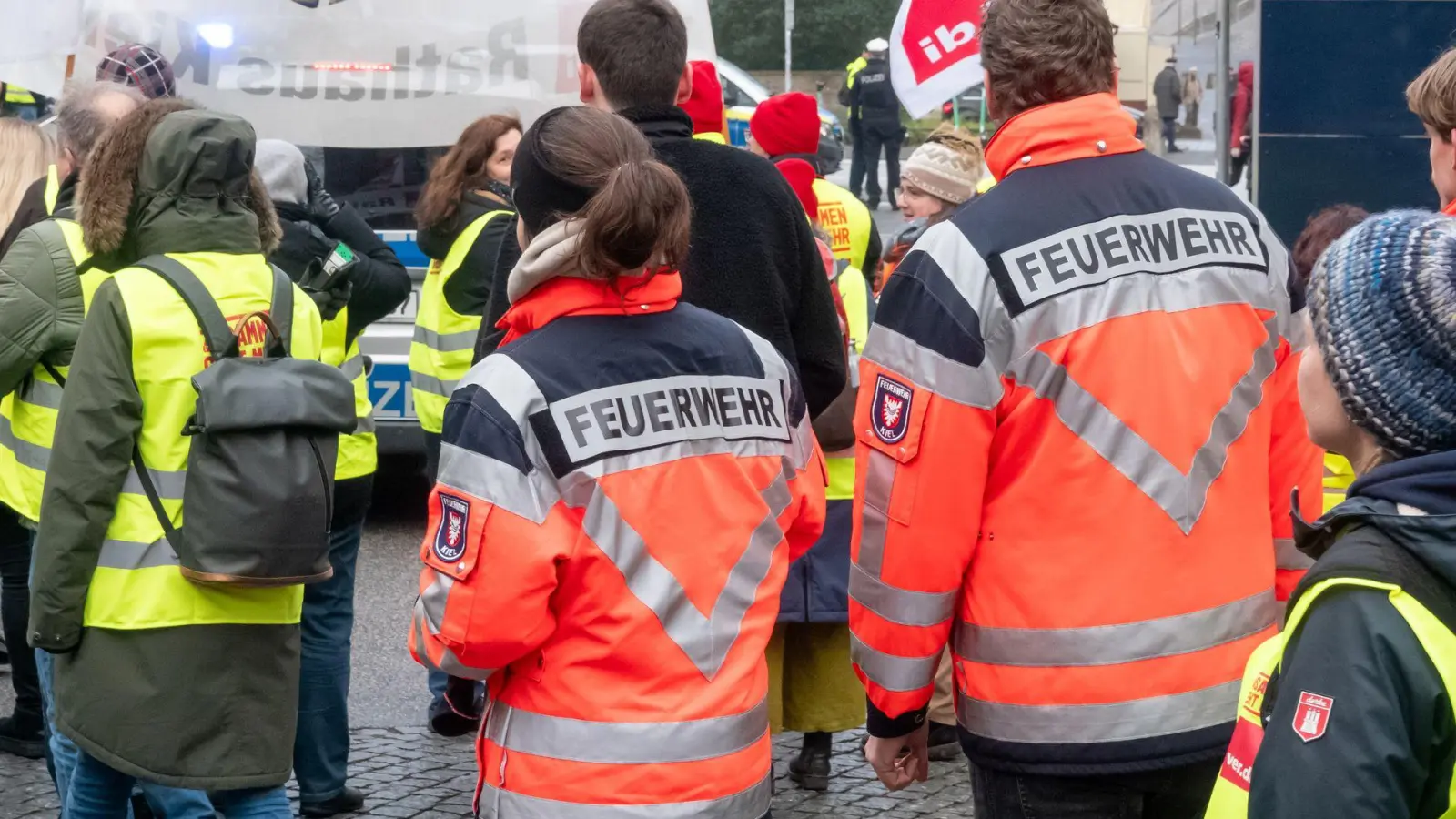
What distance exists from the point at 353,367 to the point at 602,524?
2803 millimetres

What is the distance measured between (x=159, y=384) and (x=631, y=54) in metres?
1.15

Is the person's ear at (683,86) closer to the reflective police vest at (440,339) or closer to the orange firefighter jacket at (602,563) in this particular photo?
the orange firefighter jacket at (602,563)

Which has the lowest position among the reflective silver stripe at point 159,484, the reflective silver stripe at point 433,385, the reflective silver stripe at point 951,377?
the reflective silver stripe at point 433,385

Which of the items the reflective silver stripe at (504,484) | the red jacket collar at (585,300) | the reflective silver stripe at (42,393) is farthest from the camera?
the reflective silver stripe at (42,393)

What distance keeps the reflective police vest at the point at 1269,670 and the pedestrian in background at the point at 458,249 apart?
12.8 ft

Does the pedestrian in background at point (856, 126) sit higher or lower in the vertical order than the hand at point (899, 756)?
lower

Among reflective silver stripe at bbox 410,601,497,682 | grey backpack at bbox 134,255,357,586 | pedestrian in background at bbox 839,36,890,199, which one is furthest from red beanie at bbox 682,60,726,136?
pedestrian in background at bbox 839,36,890,199

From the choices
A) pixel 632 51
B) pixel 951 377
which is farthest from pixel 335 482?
pixel 951 377

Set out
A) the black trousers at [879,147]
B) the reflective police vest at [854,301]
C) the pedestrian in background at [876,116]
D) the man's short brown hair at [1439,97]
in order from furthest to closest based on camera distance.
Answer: the black trousers at [879,147]
the pedestrian in background at [876,116]
the reflective police vest at [854,301]
the man's short brown hair at [1439,97]

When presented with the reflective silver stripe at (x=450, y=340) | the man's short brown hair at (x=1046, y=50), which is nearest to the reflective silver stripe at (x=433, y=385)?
the reflective silver stripe at (x=450, y=340)

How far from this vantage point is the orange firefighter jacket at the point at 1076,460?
2.72 meters

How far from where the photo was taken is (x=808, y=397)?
12.5 ft

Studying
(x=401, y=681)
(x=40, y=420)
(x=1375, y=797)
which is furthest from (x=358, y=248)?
(x=1375, y=797)

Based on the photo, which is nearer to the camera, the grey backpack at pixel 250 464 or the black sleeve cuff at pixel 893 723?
the black sleeve cuff at pixel 893 723
